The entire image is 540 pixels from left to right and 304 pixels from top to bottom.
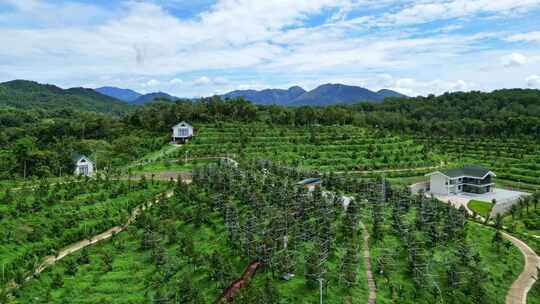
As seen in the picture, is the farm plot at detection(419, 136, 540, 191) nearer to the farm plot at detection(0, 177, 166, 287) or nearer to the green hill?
the farm plot at detection(0, 177, 166, 287)

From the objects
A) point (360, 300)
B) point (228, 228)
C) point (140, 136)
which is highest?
point (140, 136)

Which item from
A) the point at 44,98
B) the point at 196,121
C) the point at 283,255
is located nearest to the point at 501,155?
the point at 196,121

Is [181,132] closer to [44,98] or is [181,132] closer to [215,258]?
[215,258]

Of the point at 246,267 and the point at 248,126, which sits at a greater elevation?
the point at 248,126

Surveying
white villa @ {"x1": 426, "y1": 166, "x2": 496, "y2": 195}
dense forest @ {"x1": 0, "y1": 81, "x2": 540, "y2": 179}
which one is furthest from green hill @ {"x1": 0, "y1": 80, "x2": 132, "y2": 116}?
white villa @ {"x1": 426, "y1": 166, "x2": 496, "y2": 195}

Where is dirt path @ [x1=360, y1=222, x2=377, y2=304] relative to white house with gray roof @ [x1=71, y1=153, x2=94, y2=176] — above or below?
below

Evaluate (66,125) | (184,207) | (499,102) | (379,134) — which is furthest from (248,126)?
(499,102)

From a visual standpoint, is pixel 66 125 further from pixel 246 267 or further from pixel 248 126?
pixel 246 267

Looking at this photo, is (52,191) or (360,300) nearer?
(360,300)
